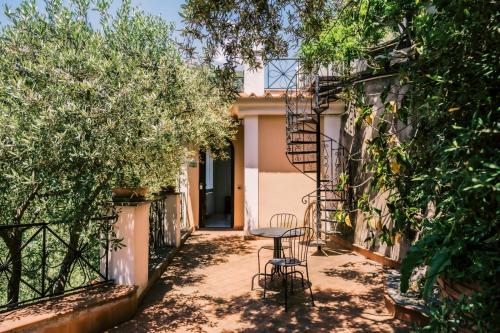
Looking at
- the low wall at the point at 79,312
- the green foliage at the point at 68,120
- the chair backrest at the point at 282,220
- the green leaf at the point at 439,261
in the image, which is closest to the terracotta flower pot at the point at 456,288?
the green leaf at the point at 439,261

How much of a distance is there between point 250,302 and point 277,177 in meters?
4.50

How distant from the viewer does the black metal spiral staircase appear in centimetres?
717

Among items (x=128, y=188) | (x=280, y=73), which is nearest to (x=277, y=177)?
(x=280, y=73)

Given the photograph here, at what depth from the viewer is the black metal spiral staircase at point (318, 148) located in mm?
7168

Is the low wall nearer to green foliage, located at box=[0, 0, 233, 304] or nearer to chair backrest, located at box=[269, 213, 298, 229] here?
green foliage, located at box=[0, 0, 233, 304]

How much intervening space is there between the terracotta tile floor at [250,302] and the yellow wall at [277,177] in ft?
6.81

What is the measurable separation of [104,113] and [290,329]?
292cm

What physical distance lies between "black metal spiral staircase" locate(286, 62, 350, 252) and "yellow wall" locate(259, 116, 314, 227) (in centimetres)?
25

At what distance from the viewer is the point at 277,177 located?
8633 millimetres

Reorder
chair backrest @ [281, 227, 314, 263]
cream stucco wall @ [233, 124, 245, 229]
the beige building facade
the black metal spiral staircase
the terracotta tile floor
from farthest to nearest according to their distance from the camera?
cream stucco wall @ [233, 124, 245, 229]
the beige building facade
the black metal spiral staircase
chair backrest @ [281, 227, 314, 263]
the terracotta tile floor

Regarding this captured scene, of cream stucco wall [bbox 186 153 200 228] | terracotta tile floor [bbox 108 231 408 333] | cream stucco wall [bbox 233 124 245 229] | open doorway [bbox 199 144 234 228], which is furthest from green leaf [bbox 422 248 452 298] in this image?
open doorway [bbox 199 144 234 228]

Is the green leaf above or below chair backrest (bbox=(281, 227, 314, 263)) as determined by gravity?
above

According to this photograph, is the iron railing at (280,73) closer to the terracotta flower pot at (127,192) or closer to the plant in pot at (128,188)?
the plant in pot at (128,188)

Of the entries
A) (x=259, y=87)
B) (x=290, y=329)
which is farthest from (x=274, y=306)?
(x=259, y=87)
